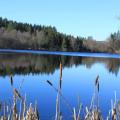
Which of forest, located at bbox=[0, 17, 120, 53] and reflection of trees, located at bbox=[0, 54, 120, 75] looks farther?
forest, located at bbox=[0, 17, 120, 53]

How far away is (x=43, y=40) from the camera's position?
82000mm

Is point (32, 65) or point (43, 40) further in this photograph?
point (43, 40)

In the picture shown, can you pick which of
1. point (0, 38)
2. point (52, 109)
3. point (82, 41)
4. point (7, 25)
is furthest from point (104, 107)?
point (82, 41)

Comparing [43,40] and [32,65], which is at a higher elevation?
[43,40]

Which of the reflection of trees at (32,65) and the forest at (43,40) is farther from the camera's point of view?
the forest at (43,40)

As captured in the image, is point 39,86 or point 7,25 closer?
point 39,86

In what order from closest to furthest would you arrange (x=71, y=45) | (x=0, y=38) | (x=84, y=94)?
(x=84, y=94) → (x=0, y=38) → (x=71, y=45)

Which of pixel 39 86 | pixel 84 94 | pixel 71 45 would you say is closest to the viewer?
pixel 84 94

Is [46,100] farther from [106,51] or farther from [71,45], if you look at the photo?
[106,51]

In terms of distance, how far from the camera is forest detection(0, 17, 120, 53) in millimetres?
78062

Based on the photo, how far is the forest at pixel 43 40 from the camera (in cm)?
7806

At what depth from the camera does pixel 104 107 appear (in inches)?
424

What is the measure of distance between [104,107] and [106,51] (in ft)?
293

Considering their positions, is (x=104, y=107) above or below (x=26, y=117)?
below
